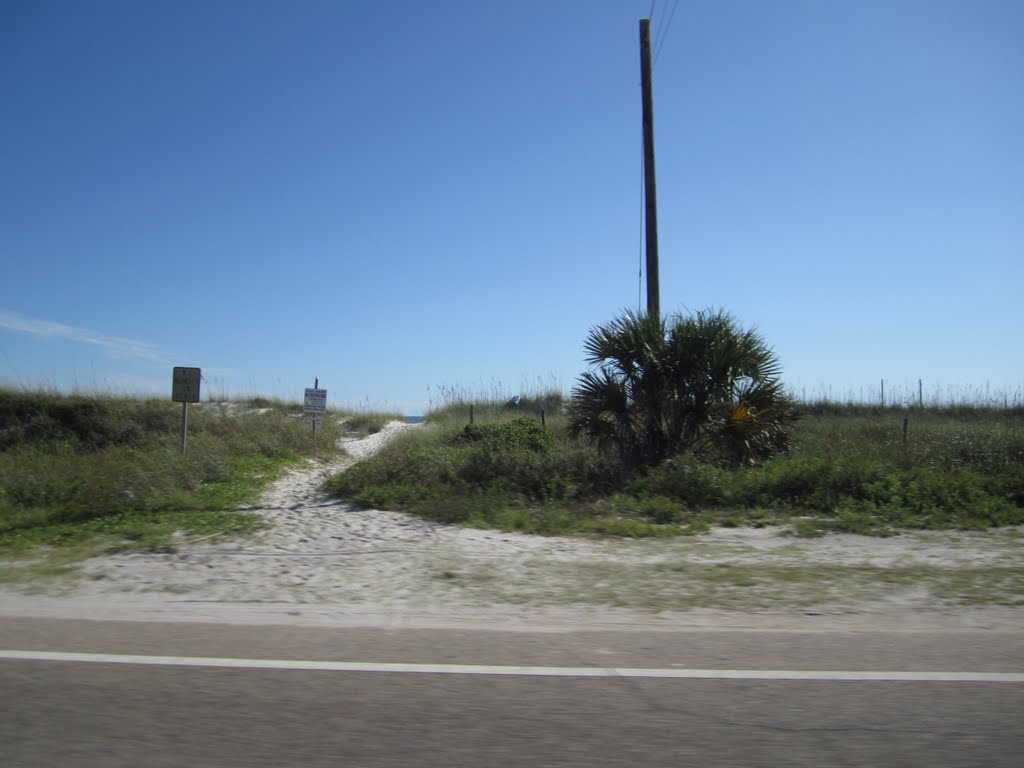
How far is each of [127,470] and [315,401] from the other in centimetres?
941

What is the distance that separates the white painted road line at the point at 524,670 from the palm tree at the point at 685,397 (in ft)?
27.3

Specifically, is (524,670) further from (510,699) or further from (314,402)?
(314,402)

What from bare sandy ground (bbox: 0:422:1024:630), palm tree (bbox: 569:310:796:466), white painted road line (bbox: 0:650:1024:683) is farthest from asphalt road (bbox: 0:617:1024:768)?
palm tree (bbox: 569:310:796:466)

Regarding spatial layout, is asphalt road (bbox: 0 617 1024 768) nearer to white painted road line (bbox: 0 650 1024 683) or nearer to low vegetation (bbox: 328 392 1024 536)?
white painted road line (bbox: 0 650 1024 683)

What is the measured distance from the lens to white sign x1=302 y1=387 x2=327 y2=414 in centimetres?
2081

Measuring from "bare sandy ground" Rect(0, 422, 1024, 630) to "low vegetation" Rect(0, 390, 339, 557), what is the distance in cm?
142

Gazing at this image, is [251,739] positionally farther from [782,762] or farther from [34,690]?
[782,762]

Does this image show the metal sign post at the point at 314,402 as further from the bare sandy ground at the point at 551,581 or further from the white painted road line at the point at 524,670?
the white painted road line at the point at 524,670

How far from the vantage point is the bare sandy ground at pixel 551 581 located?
5.85 m

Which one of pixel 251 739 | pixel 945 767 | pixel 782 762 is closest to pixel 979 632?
pixel 945 767

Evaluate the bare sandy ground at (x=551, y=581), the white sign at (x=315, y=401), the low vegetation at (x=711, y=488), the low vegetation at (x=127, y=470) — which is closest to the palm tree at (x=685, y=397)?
the low vegetation at (x=711, y=488)

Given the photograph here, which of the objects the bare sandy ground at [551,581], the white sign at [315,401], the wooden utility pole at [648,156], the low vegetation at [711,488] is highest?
the wooden utility pole at [648,156]

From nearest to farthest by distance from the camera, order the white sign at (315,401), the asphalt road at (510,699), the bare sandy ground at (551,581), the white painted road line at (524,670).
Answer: the asphalt road at (510,699), the white painted road line at (524,670), the bare sandy ground at (551,581), the white sign at (315,401)

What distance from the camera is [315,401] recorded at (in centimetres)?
2094
